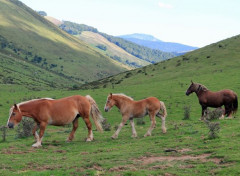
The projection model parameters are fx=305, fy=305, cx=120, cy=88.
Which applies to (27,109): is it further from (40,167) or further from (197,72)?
(197,72)

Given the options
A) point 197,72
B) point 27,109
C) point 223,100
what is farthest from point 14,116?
point 197,72

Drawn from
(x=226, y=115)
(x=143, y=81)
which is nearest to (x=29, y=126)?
(x=226, y=115)

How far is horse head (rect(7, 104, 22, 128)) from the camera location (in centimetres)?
1496

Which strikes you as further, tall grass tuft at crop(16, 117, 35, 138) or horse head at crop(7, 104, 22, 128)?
tall grass tuft at crop(16, 117, 35, 138)

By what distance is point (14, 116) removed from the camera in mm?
15023

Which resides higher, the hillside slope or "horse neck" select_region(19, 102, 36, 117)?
the hillside slope

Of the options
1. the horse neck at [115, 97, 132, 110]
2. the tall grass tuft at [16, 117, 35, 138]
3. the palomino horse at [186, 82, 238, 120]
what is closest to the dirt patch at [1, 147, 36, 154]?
the tall grass tuft at [16, 117, 35, 138]

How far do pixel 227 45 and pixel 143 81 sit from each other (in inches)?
953

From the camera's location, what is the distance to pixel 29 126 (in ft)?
66.1

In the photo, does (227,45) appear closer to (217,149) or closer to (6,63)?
(217,149)

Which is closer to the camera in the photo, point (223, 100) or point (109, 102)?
point (109, 102)

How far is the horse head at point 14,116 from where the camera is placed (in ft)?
49.1

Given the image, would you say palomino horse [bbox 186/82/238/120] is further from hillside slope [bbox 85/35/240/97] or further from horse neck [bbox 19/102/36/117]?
hillside slope [bbox 85/35/240/97]

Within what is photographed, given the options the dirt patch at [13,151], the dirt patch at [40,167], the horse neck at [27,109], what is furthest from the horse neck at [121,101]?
the dirt patch at [40,167]
